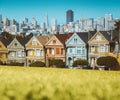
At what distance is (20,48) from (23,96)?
68426mm

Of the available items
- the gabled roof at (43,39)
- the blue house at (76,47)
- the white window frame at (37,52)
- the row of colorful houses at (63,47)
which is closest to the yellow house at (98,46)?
the row of colorful houses at (63,47)

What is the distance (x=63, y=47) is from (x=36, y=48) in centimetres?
703

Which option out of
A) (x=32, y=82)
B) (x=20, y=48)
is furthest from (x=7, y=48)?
(x=32, y=82)

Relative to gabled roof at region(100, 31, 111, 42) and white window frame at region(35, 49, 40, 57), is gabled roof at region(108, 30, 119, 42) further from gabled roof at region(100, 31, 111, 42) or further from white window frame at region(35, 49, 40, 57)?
white window frame at region(35, 49, 40, 57)

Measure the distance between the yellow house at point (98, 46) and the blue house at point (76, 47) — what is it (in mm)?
1295

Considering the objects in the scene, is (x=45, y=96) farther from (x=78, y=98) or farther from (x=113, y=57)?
(x=113, y=57)

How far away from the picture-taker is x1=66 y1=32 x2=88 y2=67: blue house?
210ft

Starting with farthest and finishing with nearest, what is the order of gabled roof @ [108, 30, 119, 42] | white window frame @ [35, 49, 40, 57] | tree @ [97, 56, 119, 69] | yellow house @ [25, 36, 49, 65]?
white window frame @ [35, 49, 40, 57]
yellow house @ [25, 36, 49, 65]
gabled roof @ [108, 30, 119, 42]
tree @ [97, 56, 119, 69]

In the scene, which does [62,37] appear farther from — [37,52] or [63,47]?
[37,52]

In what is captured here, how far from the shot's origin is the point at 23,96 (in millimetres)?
4230

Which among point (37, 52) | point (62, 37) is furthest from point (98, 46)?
point (37, 52)

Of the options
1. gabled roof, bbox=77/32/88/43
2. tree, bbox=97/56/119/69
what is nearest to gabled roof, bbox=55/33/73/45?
gabled roof, bbox=77/32/88/43

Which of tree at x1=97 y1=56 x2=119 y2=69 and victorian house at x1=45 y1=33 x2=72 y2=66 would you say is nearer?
tree at x1=97 y1=56 x2=119 y2=69

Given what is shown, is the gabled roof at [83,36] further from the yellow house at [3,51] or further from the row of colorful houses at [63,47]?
the yellow house at [3,51]
